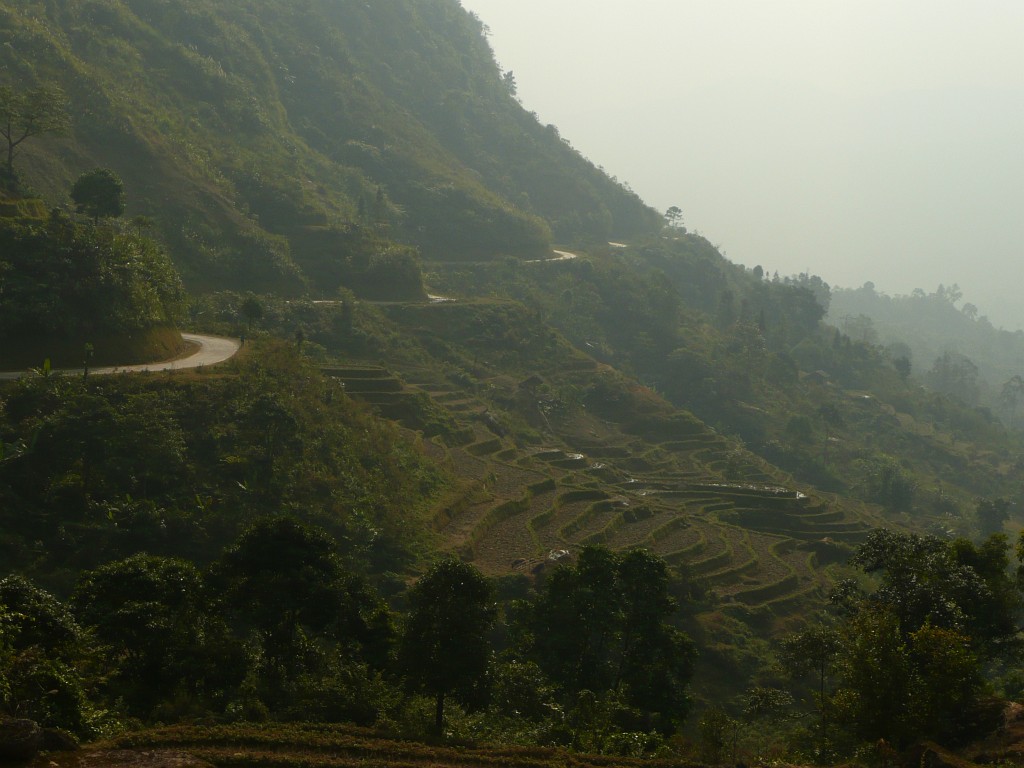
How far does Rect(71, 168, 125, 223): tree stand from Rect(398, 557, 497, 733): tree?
24685 millimetres

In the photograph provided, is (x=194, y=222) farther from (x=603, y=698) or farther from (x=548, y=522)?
(x=603, y=698)

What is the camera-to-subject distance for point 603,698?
67.0 ft

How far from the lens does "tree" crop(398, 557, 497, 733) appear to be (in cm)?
1658

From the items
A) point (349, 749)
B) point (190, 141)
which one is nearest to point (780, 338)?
point (190, 141)

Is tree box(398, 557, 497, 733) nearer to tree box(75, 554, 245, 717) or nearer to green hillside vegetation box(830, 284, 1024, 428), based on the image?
tree box(75, 554, 245, 717)

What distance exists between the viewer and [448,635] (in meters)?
16.8

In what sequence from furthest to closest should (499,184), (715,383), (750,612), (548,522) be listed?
(499,184)
(715,383)
(548,522)
(750,612)

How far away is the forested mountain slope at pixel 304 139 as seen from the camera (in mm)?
50188

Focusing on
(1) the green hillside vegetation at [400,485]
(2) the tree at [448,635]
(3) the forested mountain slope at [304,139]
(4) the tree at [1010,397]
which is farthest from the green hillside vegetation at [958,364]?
(2) the tree at [448,635]

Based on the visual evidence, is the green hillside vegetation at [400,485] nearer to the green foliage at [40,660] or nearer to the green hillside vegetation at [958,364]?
the green foliage at [40,660]

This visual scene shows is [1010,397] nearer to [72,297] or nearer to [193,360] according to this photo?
[193,360]

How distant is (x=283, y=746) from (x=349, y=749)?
104 cm

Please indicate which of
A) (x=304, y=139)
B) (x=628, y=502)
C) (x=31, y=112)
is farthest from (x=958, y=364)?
(x=31, y=112)

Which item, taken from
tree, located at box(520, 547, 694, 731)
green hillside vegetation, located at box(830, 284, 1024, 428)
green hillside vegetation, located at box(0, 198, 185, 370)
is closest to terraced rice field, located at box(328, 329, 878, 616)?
tree, located at box(520, 547, 694, 731)
